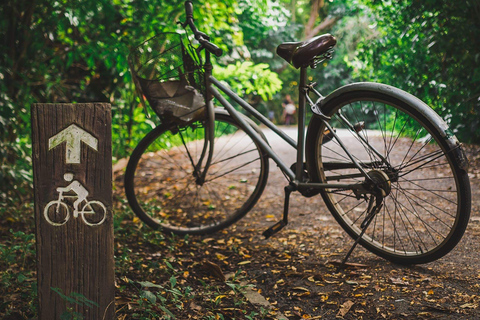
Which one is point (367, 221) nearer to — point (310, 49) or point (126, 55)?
point (310, 49)

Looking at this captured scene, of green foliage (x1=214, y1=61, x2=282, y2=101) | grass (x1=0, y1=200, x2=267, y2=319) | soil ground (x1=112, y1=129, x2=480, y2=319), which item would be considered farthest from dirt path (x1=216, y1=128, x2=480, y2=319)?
green foliage (x1=214, y1=61, x2=282, y2=101)

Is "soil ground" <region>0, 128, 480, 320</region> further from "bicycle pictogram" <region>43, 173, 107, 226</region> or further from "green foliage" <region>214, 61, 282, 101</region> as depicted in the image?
"green foliage" <region>214, 61, 282, 101</region>

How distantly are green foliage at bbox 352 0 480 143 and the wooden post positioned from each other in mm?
4210

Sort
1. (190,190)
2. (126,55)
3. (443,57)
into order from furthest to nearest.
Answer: (443,57) → (190,190) → (126,55)

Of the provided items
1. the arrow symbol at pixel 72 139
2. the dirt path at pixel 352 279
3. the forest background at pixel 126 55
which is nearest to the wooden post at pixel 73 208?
the arrow symbol at pixel 72 139

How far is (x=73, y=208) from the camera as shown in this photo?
5.50 ft

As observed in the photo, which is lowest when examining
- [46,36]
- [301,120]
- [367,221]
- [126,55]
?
[367,221]

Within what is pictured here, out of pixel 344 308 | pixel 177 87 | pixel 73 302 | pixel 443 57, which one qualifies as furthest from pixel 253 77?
pixel 73 302

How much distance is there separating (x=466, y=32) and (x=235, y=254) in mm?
3680

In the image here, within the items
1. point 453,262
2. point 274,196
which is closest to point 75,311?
point 453,262

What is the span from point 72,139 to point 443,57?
15.7 feet

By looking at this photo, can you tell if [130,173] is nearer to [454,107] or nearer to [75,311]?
[75,311]

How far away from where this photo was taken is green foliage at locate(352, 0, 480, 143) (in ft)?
15.7

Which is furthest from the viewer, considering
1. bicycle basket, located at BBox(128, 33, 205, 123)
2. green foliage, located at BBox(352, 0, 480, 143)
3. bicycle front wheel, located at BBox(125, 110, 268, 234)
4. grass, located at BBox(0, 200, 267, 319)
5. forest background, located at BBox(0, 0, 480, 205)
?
green foliage, located at BBox(352, 0, 480, 143)
